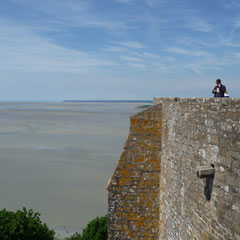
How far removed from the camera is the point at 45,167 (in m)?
26.5

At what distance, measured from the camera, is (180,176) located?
21.1ft

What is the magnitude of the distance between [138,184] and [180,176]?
1555 mm

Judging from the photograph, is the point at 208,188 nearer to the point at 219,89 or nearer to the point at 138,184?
the point at 138,184

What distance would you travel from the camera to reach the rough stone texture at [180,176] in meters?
4.49

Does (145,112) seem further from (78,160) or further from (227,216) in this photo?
(78,160)

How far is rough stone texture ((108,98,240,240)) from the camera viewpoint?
177 inches

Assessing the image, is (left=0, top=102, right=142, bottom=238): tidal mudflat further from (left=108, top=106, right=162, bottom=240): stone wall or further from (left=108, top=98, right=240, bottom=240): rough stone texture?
(left=108, top=98, right=240, bottom=240): rough stone texture

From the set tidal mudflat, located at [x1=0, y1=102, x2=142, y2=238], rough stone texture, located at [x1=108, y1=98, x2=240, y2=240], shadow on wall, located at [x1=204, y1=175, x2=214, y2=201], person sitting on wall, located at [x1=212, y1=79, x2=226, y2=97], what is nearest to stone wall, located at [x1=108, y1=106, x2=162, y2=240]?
rough stone texture, located at [x1=108, y1=98, x2=240, y2=240]

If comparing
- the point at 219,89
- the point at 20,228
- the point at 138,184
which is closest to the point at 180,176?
the point at 138,184

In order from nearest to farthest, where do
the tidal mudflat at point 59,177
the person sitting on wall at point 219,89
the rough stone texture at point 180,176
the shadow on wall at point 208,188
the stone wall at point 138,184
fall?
the rough stone texture at point 180,176 → the shadow on wall at point 208,188 → the stone wall at point 138,184 → the person sitting on wall at point 219,89 → the tidal mudflat at point 59,177

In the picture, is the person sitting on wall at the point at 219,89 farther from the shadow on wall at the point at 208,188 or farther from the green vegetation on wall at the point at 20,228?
the green vegetation on wall at the point at 20,228

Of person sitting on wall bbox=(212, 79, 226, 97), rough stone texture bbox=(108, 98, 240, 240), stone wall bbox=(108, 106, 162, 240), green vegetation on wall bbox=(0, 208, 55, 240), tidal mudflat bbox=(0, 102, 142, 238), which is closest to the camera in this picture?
rough stone texture bbox=(108, 98, 240, 240)

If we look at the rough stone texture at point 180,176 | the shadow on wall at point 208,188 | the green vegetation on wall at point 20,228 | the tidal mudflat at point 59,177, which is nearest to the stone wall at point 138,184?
the rough stone texture at point 180,176

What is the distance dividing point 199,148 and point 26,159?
83.5 ft
